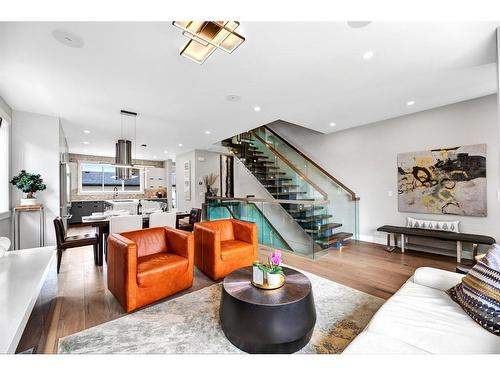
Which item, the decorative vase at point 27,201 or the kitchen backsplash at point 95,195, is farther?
the kitchen backsplash at point 95,195

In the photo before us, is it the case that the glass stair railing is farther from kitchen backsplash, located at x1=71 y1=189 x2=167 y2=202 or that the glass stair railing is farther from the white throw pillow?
kitchen backsplash, located at x1=71 y1=189 x2=167 y2=202

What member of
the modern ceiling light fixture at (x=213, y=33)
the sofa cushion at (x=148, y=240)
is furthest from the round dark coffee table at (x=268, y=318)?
the modern ceiling light fixture at (x=213, y=33)

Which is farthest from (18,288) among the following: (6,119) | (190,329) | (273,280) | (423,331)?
(6,119)

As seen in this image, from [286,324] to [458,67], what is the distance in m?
3.46

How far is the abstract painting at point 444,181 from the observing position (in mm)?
3541

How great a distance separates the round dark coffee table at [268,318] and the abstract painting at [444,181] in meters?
3.77

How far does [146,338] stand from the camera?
1.74 metres

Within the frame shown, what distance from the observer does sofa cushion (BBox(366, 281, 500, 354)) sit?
3.63 ft

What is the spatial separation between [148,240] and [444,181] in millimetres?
5077

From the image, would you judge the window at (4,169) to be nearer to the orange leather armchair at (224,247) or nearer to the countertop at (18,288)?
the countertop at (18,288)
